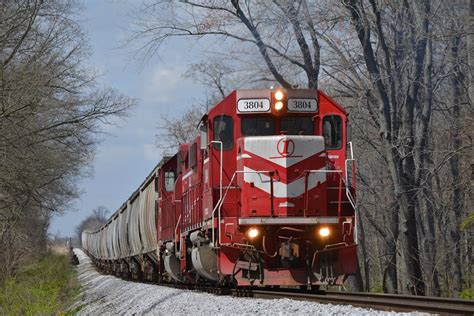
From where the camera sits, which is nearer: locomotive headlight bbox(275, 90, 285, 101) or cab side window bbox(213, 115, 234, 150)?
locomotive headlight bbox(275, 90, 285, 101)

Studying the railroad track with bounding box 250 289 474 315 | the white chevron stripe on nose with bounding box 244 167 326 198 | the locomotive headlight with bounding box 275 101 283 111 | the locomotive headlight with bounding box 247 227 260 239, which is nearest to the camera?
the railroad track with bounding box 250 289 474 315

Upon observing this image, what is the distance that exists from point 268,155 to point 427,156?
959 centimetres

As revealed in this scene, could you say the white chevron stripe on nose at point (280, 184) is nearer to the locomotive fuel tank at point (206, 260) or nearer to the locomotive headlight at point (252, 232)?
the locomotive headlight at point (252, 232)

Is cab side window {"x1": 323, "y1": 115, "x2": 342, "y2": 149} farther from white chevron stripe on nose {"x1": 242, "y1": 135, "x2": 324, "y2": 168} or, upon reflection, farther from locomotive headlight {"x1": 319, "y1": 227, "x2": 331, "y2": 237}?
locomotive headlight {"x1": 319, "y1": 227, "x2": 331, "y2": 237}

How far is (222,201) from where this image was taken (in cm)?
1197

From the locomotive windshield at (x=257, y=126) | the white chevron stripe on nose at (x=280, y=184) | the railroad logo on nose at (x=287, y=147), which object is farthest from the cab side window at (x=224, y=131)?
the railroad logo on nose at (x=287, y=147)

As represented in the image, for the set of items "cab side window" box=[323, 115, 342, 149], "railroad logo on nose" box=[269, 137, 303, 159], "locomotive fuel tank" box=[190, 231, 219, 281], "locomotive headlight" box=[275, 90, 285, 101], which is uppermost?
"locomotive headlight" box=[275, 90, 285, 101]

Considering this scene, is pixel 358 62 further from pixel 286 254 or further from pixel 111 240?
pixel 111 240

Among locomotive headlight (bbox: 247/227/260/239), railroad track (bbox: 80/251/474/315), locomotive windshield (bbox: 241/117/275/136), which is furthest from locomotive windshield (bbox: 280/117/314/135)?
railroad track (bbox: 80/251/474/315)

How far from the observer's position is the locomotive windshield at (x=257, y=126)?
1249 cm

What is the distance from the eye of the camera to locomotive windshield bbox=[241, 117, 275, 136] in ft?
41.0

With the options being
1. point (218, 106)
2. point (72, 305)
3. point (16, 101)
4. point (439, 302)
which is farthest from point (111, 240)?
point (439, 302)

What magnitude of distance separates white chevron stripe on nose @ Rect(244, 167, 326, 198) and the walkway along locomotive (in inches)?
0.6

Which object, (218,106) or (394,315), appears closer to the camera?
(394,315)
